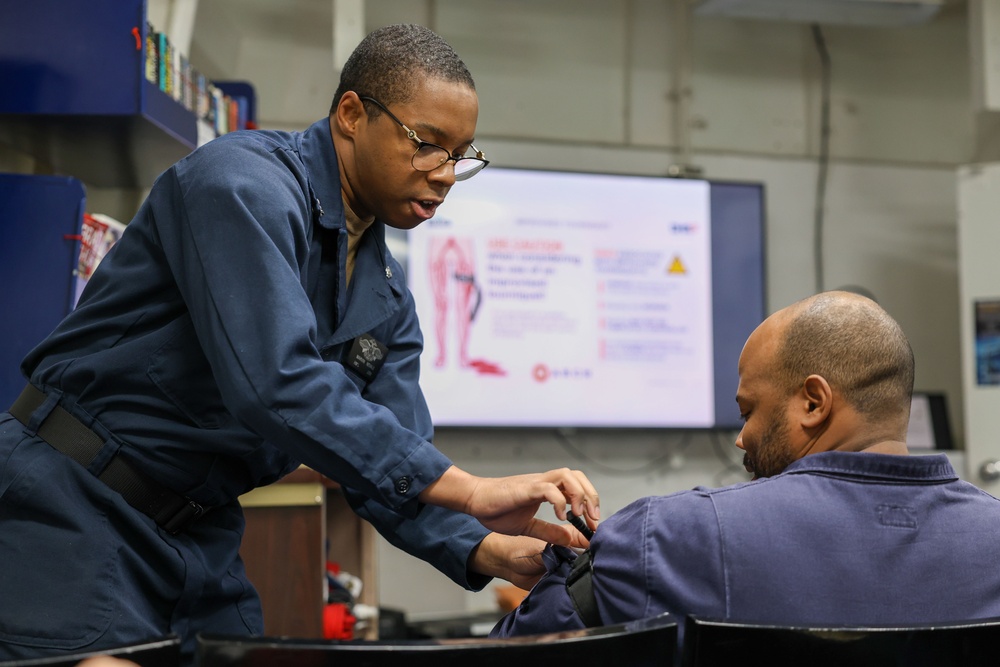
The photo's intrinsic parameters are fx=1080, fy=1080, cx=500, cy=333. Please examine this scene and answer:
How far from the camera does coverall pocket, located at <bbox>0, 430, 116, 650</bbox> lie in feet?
4.46

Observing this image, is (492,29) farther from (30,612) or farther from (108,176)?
(30,612)

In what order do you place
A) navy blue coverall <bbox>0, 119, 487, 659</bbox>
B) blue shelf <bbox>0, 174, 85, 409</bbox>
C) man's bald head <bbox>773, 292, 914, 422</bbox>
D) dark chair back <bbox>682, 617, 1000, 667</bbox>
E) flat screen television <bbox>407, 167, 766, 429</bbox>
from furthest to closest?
flat screen television <bbox>407, 167, 766, 429</bbox>
blue shelf <bbox>0, 174, 85, 409</bbox>
man's bald head <bbox>773, 292, 914, 422</bbox>
navy blue coverall <bbox>0, 119, 487, 659</bbox>
dark chair back <bbox>682, 617, 1000, 667</bbox>

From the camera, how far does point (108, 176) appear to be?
10.5ft

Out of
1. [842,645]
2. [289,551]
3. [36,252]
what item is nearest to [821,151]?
[289,551]

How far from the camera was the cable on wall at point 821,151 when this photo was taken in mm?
4816

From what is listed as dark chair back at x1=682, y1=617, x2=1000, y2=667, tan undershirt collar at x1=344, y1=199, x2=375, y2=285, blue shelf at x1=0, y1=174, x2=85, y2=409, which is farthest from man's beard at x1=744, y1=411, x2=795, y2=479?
blue shelf at x1=0, y1=174, x2=85, y2=409

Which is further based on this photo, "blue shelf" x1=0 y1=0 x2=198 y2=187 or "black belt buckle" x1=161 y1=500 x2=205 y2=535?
"blue shelf" x1=0 y1=0 x2=198 y2=187

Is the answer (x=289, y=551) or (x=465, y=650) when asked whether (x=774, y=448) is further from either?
(x=289, y=551)

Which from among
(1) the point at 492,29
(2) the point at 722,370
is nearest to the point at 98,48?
(1) the point at 492,29

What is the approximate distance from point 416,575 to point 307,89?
2.03 meters

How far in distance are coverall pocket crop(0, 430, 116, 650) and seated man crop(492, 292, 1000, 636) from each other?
20.9 inches

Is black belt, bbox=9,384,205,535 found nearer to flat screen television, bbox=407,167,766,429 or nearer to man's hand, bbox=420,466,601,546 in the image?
man's hand, bbox=420,466,601,546

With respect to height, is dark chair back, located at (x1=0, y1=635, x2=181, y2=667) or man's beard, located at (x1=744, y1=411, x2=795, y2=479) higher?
man's beard, located at (x1=744, y1=411, x2=795, y2=479)

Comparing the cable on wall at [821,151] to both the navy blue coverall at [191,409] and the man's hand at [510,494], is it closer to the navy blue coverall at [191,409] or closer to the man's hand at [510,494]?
the navy blue coverall at [191,409]
